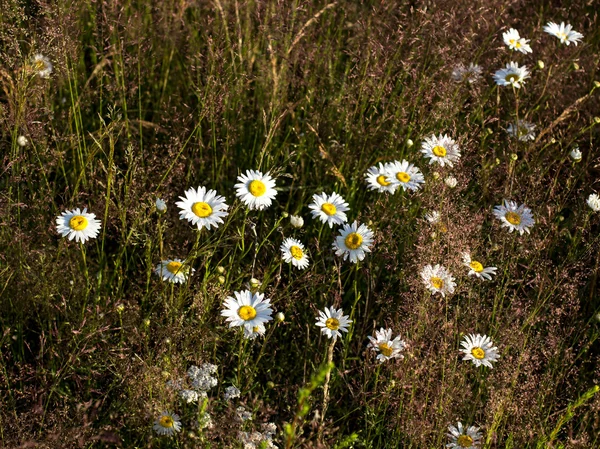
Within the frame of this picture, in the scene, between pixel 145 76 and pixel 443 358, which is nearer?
pixel 443 358

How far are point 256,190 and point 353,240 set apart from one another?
39cm

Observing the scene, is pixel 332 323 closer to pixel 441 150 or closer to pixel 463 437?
pixel 463 437

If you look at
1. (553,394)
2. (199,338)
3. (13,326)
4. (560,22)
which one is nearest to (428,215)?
(553,394)

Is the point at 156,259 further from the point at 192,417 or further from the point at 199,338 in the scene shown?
the point at 192,417

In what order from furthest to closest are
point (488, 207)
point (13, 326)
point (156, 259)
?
1. point (488, 207)
2. point (156, 259)
3. point (13, 326)

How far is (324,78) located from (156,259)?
1.18 meters

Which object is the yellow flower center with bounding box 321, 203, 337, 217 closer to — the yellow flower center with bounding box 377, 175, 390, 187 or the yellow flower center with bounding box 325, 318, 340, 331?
the yellow flower center with bounding box 377, 175, 390, 187

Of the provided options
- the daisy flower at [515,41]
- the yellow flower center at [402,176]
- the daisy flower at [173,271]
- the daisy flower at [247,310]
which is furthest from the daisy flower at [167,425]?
the daisy flower at [515,41]

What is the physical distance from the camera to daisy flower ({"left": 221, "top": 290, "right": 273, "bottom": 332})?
209 centimetres

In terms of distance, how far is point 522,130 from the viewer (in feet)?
9.68

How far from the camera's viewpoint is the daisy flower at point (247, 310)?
6.84 ft

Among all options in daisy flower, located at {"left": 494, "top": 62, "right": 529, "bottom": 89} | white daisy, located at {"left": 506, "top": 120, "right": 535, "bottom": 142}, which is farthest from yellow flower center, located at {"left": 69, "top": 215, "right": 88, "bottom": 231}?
daisy flower, located at {"left": 494, "top": 62, "right": 529, "bottom": 89}

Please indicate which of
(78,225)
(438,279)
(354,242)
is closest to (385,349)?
(438,279)

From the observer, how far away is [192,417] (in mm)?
1975
